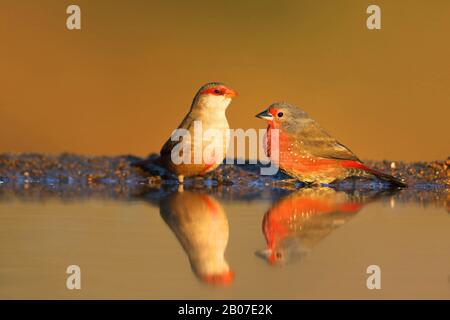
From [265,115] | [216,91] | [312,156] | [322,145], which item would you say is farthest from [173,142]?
[322,145]

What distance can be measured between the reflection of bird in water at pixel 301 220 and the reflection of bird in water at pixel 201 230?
0.26 meters

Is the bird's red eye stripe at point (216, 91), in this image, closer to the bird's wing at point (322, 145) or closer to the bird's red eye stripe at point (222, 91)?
the bird's red eye stripe at point (222, 91)

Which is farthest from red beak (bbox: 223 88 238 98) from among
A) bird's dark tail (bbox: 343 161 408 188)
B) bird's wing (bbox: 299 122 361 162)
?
bird's dark tail (bbox: 343 161 408 188)


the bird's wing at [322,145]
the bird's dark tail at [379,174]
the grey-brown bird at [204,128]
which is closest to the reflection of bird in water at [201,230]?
the grey-brown bird at [204,128]

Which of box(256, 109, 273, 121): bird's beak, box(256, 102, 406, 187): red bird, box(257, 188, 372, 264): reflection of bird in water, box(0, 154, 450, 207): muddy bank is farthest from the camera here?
box(256, 109, 273, 121): bird's beak

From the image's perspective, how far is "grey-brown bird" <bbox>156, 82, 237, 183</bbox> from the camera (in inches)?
316

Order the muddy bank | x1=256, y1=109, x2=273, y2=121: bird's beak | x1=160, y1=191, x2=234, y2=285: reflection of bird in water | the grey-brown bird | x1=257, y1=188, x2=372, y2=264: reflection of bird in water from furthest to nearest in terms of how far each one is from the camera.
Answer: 1. x1=256, y1=109, x2=273, y2=121: bird's beak
2. the grey-brown bird
3. the muddy bank
4. x1=257, y1=188, x2=372, y2=264: reflection of bird in water
5. x1=160, y1=191, x2=234, y2=285: reflection of bird in water

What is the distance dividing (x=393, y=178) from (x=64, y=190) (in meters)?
3.04

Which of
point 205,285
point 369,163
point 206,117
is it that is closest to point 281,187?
point 206,117

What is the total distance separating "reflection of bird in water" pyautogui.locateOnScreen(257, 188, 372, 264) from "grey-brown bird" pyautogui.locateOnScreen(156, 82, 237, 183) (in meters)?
1.17

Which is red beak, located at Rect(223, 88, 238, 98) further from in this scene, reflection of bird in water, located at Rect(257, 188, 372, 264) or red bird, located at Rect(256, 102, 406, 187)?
reflection of bird in water, located at Rect(257, 188, 372, 264)

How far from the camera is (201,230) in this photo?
4.93 meters

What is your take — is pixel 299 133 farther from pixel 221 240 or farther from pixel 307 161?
pixel 221 240

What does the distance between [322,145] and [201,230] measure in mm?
3583
